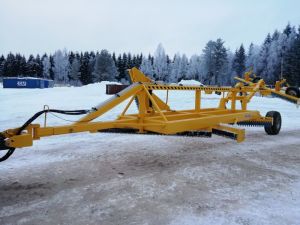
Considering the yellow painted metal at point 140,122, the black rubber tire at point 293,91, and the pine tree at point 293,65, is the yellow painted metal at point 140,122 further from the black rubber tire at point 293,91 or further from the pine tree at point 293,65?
the pine tree at point 293,65

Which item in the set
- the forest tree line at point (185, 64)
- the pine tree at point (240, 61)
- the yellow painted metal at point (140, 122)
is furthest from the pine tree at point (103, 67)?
the yellow painted metal at point (140, 122)

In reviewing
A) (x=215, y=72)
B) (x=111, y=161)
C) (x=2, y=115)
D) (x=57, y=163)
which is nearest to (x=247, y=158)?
(x=111, y=161)

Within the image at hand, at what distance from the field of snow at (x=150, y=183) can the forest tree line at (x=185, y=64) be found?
51.9 meters

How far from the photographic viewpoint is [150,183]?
14.0 ft

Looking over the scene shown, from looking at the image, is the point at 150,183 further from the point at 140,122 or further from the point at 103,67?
the point at 103,67

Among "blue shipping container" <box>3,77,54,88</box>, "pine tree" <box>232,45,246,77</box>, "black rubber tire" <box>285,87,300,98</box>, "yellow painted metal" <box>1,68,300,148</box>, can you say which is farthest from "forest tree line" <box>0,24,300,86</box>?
"yellow painted metal" <box>1,68,300,148</box>

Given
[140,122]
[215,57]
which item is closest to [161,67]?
[215,57]

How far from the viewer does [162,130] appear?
16.0ft

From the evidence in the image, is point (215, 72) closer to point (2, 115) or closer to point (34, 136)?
point (2, 115)

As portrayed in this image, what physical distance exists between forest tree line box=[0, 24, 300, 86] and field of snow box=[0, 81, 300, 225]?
51943 millimetres

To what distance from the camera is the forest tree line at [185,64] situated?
59438 mm

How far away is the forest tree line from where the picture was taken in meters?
59.4

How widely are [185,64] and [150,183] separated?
3730 inches

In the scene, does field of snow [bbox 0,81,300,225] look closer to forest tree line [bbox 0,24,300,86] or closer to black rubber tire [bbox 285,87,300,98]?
black rubber tire [bbox 285,87,300,98]
